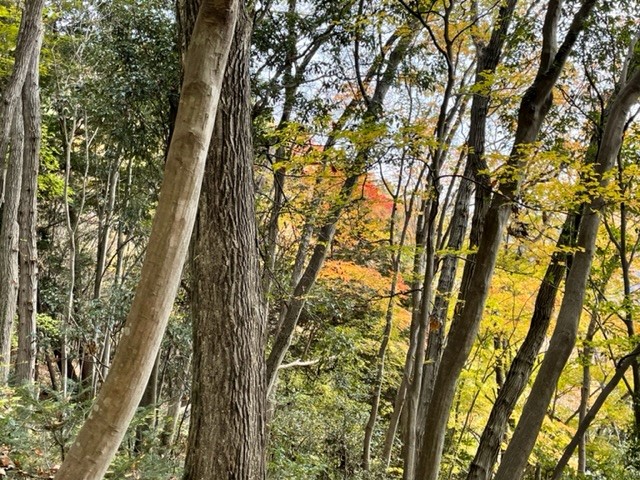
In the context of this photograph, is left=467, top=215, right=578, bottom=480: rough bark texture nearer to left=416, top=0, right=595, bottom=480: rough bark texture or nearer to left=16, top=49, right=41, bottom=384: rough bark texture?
left=416, top=0, right=595, bottom=480: rough bark texture

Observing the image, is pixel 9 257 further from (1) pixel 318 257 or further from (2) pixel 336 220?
(2) pixel 336 220

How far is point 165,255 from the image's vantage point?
137 centimetres

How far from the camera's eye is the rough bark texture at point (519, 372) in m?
4.42

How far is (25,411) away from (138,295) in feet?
9.19

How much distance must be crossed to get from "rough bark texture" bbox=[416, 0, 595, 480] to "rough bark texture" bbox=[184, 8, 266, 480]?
5.43 feet

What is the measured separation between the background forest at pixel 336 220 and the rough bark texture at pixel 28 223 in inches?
1.1

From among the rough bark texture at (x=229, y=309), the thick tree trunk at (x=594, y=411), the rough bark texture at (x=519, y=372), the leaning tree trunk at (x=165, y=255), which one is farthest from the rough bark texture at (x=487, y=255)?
the leaning tree trunk at (x=165, y=255)

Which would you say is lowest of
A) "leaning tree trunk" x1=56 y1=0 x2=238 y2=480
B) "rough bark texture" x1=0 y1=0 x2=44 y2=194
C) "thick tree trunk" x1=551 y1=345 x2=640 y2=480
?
"thick tree trunk" x1=551 y1=345 x2=640 y2=480

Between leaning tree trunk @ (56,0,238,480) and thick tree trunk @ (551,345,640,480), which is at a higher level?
leaning tree trunk @ (56,0,238,480)

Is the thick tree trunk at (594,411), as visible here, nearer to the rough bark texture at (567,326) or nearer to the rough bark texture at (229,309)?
the rough bark texture at (567,326)

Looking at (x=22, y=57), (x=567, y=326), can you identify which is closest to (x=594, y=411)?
(x=567, y=326)

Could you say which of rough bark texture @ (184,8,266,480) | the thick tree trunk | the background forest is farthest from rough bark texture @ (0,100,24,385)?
the thick tree trunk

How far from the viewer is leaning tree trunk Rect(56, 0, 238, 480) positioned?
4.21ft

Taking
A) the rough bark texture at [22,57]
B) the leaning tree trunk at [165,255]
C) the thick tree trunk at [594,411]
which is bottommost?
the thick tree trunk at [594,411]
